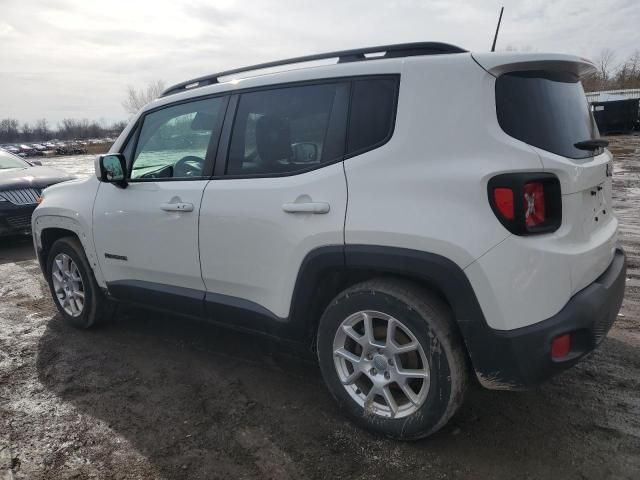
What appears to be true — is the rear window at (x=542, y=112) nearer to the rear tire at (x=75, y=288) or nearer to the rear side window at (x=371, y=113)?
the rear side window at (x=371, y=113)

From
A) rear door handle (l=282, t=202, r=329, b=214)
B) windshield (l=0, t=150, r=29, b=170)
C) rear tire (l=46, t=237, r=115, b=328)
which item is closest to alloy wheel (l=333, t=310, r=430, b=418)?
rear door handle (l=282, t=202, r=329, b=214)

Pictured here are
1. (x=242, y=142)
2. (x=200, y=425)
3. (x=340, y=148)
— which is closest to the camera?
(x=340, y=148)

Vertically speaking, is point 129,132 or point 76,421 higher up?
point 129,132

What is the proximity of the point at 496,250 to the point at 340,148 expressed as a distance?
3.14ft

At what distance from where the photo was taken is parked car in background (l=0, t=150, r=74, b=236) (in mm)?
7375

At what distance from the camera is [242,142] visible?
310 centimetres

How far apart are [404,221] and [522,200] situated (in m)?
0.51

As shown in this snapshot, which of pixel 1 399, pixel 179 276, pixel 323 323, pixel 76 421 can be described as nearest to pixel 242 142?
pixel 179 276

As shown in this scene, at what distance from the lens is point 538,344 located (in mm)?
2137

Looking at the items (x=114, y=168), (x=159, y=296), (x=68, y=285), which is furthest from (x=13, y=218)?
(x=159, y=296)

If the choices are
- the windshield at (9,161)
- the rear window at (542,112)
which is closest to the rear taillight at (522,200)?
the rear window at (542,112)

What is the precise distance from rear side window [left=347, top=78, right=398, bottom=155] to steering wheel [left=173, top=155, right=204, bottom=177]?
1.15 metres

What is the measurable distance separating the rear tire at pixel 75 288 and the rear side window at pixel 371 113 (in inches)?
106

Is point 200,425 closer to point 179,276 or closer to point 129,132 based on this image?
point 179,276
